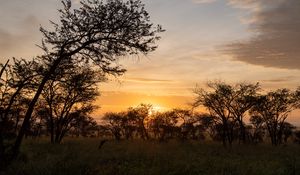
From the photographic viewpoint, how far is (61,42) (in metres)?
16.7

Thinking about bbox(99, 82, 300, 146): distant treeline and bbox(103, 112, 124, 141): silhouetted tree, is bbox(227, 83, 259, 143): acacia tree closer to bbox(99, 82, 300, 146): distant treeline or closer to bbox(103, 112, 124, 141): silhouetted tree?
bbox(99, 82, 300, 146): distant treeline

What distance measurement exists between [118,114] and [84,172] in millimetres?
65229

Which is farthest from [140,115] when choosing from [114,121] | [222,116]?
[222,116]

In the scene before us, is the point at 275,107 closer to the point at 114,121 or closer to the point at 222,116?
the point at 222,116

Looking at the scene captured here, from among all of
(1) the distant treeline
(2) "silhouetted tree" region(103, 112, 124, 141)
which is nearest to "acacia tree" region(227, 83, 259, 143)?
(1) the distant treeline

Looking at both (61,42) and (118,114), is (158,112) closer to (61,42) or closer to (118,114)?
(118,114)

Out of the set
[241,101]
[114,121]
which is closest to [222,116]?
[241,101]

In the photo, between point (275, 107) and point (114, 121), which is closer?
point (275, 107)

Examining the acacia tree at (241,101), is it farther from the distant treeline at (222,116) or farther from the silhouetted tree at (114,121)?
the silhouetted tree at (114,121)

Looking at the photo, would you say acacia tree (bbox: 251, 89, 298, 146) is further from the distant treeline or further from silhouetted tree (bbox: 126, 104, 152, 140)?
silhouetted tree (bbox: 126, 104, 152, 140)

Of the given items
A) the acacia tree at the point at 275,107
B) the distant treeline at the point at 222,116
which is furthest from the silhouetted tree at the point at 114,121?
the acacia tree at the point at 275,107

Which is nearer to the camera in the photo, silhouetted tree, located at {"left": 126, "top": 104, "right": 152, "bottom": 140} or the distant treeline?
the distant treeline

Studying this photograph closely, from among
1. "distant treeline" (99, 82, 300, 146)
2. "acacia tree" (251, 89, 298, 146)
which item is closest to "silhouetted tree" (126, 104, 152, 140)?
"distant treeline" (99, 82, 300, 146)

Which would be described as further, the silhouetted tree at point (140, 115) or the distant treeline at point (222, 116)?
the silhouetted tree at point (140, 115)
